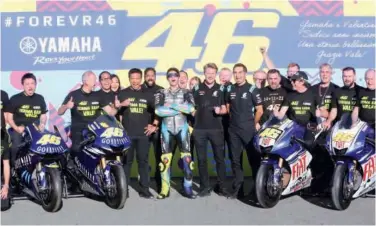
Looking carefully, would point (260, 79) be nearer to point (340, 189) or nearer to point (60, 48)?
point (340, 189)

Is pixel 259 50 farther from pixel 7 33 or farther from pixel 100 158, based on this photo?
pixel 7 33

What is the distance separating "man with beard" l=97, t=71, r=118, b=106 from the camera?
7200 mm

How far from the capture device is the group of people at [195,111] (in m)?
7.09

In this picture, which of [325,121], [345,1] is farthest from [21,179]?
[345,1]

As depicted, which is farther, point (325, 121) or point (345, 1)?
point (345, 1)

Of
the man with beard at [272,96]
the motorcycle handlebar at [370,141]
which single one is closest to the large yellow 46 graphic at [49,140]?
the man with beard at [272,96]

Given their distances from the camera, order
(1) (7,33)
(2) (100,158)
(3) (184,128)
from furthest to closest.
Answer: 1. (1) (7,33)
2. (3) (184,128)
3. (2) (100,158)

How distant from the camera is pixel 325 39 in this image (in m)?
8.78

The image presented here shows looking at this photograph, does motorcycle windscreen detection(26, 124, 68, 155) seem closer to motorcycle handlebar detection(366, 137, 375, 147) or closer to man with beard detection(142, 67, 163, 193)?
man with beard detection(142, 67, 163, 193)

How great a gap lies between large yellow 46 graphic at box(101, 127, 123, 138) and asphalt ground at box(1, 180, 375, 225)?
0.91 meters

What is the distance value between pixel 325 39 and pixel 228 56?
5.18 feet

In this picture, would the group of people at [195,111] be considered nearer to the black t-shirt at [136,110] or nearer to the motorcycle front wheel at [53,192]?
the black t-shirt at [136,110]

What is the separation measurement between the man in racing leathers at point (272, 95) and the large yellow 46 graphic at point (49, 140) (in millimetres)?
2681

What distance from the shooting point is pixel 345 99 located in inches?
286
